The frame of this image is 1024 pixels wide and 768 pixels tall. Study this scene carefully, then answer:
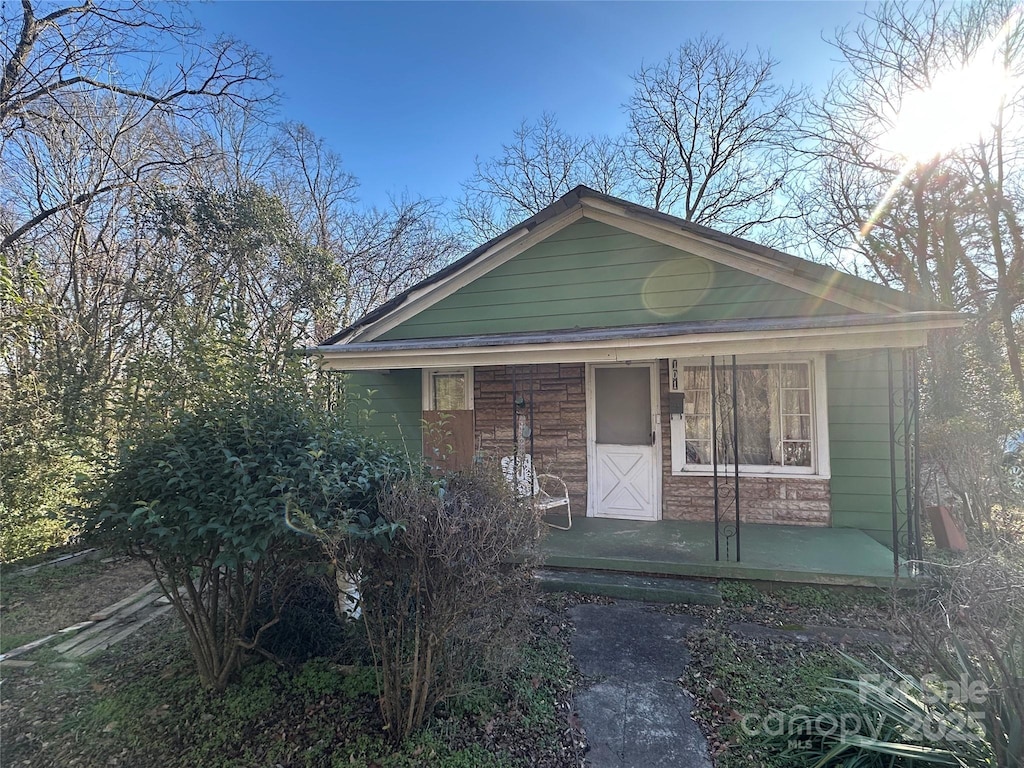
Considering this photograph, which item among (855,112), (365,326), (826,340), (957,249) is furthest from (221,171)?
(957,249)

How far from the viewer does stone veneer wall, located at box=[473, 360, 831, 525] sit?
5520mm

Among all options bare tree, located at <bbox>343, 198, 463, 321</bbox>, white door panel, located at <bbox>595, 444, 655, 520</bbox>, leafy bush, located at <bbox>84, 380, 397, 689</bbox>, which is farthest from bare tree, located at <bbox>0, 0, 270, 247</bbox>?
white door panel, located at <bbox>595, 444, 655, 520</bbox>

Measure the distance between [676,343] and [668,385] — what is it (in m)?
1.40

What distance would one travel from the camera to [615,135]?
15859 millimetres

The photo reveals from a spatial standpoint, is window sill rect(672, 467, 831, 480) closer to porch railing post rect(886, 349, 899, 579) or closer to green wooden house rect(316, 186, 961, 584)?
green wooden house rect(316, 186, 961, 584)

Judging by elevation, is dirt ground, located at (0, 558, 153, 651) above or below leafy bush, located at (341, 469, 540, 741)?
below

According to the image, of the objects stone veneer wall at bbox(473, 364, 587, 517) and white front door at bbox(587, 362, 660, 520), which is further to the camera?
stone veneer wall at bbox(473, 364, 587, 517)

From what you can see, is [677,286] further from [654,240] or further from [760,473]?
[760,473]

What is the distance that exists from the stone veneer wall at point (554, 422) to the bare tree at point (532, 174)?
37.9 feet

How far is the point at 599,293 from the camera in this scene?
6215 millimetres

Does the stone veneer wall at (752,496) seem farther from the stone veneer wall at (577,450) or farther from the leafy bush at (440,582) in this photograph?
the leafy bush at (440,582)

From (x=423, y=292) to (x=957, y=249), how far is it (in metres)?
11.0

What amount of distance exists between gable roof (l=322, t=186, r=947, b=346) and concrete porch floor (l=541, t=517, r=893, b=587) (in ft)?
8.26

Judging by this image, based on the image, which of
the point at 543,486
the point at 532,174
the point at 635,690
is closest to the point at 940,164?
the point at 543,486
